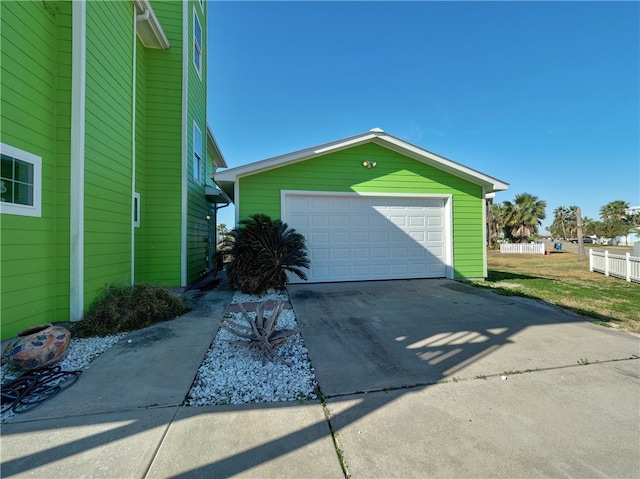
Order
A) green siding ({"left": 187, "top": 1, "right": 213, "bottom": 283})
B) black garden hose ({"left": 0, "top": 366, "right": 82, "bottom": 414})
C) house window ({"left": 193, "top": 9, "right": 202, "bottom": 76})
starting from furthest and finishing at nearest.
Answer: house window ({"left": 193, "top": 9, "right": 202, "bottom": 76})
green siding ({"left": 187, "top": 1, "right": 213, "bottom": 283})
black garden hose ({"left": 0, "top": 366, "right": 82, "bottom": 414})

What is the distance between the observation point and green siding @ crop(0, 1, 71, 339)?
2953 mm

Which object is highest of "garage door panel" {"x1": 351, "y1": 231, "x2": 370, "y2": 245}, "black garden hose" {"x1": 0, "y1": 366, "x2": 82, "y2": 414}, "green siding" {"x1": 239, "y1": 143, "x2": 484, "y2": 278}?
"green siding" {"x1": 239, "y1": 143, "x2": 484, "y2": 278}

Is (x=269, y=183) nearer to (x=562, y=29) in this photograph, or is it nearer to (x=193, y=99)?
(x=193, y=99)

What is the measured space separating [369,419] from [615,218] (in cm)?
6795

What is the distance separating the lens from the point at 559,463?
1608 mm

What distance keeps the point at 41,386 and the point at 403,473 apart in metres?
3.06

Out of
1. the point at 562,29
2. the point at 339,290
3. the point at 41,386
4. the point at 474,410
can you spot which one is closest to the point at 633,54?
the point at 562,29

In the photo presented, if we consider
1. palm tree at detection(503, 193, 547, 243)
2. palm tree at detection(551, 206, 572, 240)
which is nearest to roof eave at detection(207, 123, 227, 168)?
palm tree at detection(503, 193, 547, 243)

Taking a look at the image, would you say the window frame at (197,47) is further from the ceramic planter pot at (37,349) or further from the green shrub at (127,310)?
the ceramic planter pot at (37,349)

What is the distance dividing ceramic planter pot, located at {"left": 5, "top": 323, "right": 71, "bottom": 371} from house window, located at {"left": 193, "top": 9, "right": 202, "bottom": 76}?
7506mm

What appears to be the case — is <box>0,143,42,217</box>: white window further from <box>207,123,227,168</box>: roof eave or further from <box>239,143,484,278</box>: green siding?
<box>207,123,227,168</box>: roof eave

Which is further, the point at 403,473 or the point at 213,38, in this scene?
the point at 213,38

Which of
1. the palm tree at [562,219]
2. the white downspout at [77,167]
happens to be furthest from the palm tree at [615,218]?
the white downspout at [77,167]

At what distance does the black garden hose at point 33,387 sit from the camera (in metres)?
2.14
